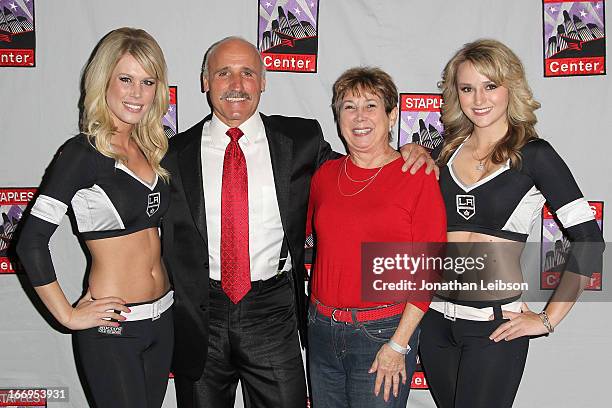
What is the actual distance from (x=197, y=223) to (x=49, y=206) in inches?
22.3

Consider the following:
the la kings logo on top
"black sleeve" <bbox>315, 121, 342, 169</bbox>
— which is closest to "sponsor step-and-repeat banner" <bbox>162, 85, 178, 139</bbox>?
"black sleeve" <bbox>315, 121, 342, 169</bbox>

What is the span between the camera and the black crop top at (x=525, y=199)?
2.27 metres

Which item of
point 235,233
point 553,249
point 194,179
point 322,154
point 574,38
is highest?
point 574,38

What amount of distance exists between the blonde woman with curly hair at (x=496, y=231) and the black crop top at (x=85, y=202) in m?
1.22

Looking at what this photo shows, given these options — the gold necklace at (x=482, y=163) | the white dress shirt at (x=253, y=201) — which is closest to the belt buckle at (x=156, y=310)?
the white dress shirt at (x=253, y=201)

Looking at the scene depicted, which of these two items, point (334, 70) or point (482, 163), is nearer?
point (482, 163)

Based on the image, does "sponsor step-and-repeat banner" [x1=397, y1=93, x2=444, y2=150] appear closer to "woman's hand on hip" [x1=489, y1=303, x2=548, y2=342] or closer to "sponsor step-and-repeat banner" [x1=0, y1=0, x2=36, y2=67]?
"woman's hand on hip" [x1=489, y1=303, x2=548, y2=342]

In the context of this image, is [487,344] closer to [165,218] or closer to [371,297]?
[371,297]

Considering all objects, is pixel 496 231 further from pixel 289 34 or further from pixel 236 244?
pixel 289 34

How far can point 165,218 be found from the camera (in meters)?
2.52

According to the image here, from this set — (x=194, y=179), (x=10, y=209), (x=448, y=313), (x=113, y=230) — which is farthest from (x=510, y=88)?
(x=10, y=209)

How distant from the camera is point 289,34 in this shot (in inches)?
122

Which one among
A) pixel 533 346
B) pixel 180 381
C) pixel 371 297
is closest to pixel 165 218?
pixel 180 381

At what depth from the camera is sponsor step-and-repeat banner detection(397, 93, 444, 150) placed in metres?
3.15
